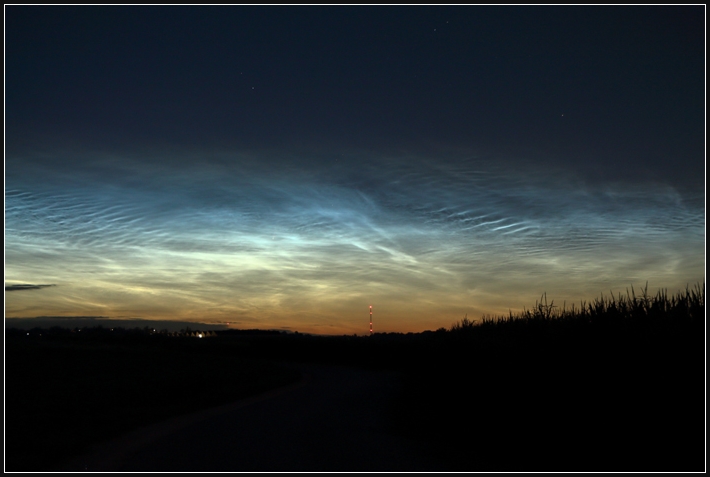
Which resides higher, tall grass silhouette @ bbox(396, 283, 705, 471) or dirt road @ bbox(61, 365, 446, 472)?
tall grass silhouette @ bbox(396, 283, 705, 471)

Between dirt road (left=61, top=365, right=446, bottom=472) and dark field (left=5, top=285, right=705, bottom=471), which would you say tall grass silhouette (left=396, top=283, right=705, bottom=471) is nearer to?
dark field (left=5, top=285, right=705, bottom=471)

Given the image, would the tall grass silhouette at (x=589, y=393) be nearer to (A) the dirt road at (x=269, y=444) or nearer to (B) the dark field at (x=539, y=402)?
(B) the dark field at (x=539, y=402)

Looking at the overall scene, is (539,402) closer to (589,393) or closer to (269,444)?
(589,393)

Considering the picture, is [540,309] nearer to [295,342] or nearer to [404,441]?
[404,441]

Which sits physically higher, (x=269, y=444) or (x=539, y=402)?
(x=539, y=402)

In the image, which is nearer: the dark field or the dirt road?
the dark field

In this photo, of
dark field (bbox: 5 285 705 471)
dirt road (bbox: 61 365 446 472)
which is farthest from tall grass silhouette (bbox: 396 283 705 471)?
dirt road (bbox: 61 365 446 472)

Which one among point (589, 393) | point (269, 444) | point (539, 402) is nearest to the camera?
point (589, 393)

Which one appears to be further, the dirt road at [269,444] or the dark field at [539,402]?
the dirt road at [269,444]

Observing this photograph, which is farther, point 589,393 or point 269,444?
point 269,444

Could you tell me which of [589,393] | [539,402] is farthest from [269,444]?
[589,393]

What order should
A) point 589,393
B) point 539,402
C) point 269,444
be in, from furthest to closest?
1. point 269,444
2. point 539,402
3. point 589,393

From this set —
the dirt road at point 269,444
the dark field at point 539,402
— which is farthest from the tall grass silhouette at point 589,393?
the dirt road at point 269,444

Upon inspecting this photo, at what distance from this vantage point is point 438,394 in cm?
1762
